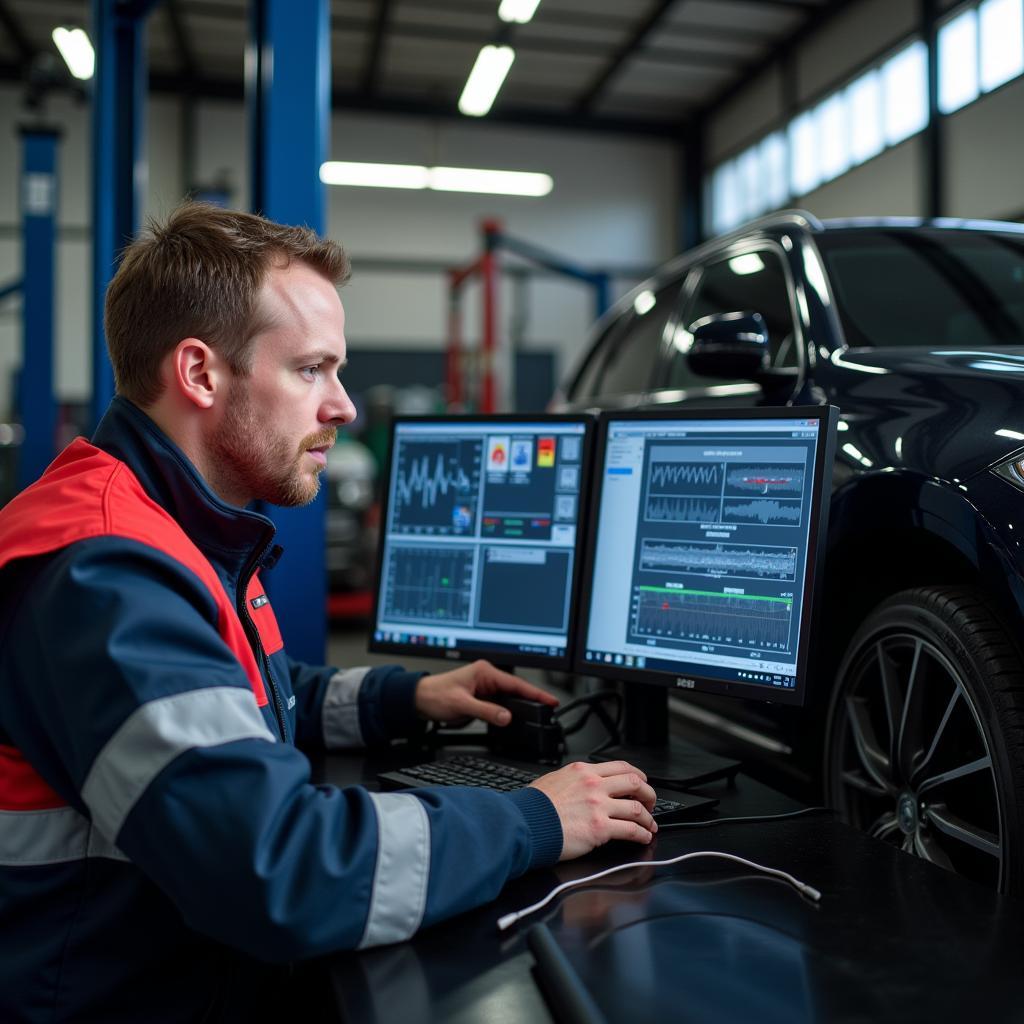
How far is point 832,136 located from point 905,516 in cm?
1097

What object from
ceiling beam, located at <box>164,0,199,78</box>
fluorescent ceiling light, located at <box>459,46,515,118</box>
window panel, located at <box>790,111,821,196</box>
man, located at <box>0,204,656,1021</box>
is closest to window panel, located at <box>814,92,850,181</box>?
window panel, located at <box>790,111,821,196</box>

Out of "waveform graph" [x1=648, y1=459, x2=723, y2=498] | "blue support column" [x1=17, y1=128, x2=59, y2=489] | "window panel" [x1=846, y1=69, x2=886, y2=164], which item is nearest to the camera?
"waveform graph" [x1=648, y1=459, x2=723, y2=498]

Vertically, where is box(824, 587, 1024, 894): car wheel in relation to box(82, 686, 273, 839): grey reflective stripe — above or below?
below

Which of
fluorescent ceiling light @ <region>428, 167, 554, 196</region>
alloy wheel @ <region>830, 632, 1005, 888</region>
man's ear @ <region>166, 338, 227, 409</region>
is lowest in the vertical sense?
alloy wheel @ <region>830, 632, 1005, 888</region>

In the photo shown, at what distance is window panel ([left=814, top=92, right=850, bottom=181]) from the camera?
11383 millimetres

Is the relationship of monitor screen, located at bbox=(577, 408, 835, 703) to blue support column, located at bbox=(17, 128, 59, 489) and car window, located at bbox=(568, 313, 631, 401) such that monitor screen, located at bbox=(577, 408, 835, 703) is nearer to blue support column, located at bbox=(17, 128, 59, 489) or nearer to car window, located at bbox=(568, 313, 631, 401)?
car window, located at bbox=(568, 313, 631, 401)

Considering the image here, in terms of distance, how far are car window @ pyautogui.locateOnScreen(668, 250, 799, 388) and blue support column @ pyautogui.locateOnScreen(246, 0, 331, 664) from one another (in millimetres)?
1064

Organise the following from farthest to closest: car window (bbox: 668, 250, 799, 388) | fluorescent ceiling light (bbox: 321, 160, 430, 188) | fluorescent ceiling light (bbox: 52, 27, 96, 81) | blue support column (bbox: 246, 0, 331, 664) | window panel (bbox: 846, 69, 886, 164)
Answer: fluorescent ceiling light (bbox: 321, 160, 430, 188)
window panel (bbox: 846, 69, 886, 164)
fluorescent ceiling light (bbox: 52, 27, 96, 81)
car window (bbox: 668, 250, 799, 388)
blue support column (bbox: 246, 0, 331, 664)

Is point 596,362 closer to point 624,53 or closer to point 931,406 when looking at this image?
point 931,406

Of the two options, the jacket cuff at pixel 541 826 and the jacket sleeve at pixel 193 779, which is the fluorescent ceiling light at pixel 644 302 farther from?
the jacket sleeve at pixel 193 779

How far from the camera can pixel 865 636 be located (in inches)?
78.7

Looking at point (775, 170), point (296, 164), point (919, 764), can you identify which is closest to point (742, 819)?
point (919, 764)

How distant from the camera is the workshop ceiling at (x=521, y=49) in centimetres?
1125

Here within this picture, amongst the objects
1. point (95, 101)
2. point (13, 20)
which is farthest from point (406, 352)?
point (95, 101)
